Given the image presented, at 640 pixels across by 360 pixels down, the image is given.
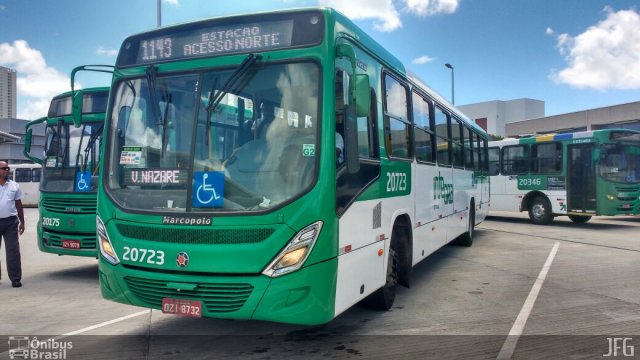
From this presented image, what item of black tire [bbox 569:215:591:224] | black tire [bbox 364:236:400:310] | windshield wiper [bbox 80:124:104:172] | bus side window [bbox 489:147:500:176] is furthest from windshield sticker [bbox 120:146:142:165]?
black tire [bbox 569:215:591:224]

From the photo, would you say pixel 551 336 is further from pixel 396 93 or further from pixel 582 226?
pixel 582 226

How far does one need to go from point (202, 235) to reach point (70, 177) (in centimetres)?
544

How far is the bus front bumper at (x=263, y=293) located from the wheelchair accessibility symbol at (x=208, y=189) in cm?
63

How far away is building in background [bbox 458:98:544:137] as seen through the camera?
2884 inches

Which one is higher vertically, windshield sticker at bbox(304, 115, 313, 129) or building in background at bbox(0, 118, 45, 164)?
building in background at bbox(0, 118, 45, 164)

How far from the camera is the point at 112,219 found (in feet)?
15.5

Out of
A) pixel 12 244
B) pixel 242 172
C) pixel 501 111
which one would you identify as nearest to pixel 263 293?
pixel 242 172

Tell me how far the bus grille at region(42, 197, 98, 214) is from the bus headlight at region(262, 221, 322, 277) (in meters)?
5.14

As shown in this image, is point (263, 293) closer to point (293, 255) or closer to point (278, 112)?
point (293, 255)

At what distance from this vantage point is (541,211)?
18.1m

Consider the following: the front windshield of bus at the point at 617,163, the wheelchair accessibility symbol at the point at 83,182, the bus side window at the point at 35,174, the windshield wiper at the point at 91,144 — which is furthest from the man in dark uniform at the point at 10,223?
the bus side window at the point at 35,174

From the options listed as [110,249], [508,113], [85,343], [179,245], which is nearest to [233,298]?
[179,245]

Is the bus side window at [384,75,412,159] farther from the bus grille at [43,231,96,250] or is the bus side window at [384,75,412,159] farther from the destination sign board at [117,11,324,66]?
the bus grille at [43,231,96,250]

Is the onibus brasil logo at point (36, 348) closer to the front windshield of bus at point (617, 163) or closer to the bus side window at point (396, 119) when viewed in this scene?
the bus side window at point (396, 119)
